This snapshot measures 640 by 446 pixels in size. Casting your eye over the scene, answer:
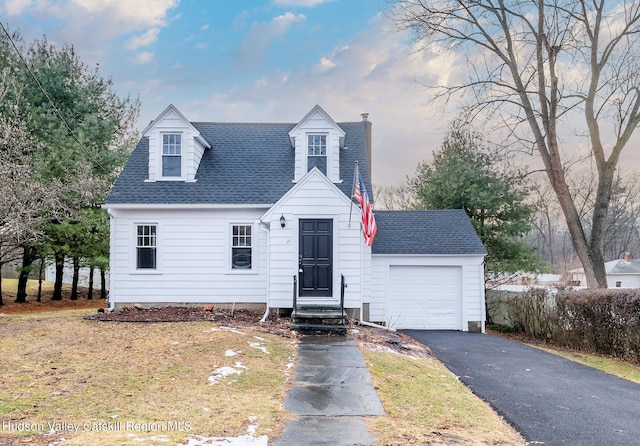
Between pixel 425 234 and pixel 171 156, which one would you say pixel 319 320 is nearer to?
pixel 425 234

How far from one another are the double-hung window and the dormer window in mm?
3950

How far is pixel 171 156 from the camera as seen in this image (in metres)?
14.0

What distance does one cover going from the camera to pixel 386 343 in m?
9.95

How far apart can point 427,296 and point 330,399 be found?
27.8 feet

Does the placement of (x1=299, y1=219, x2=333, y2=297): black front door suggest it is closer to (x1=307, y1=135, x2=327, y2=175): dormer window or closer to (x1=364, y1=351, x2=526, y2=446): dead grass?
(x1=307, y1=135, x2=327, y2=175): dormer window

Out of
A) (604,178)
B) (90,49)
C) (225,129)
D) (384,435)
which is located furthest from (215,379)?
(90,49)

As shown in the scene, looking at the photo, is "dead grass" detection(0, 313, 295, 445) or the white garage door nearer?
"dead grass" detection(0, 313, 295, 445)

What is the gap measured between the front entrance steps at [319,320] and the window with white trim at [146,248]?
4.81 m

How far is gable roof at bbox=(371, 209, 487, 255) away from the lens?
44.7ft

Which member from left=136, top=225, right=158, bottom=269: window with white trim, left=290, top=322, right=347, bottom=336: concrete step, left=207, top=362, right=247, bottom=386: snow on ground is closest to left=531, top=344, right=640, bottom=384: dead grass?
left=290, top=322, right=347, bottom=336: concrete step

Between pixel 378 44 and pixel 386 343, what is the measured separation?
11.8 meters

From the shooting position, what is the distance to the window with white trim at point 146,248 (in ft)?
44.0

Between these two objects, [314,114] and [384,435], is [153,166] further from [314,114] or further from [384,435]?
[384,435]

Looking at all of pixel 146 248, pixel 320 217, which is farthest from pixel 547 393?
pixel 146 248
